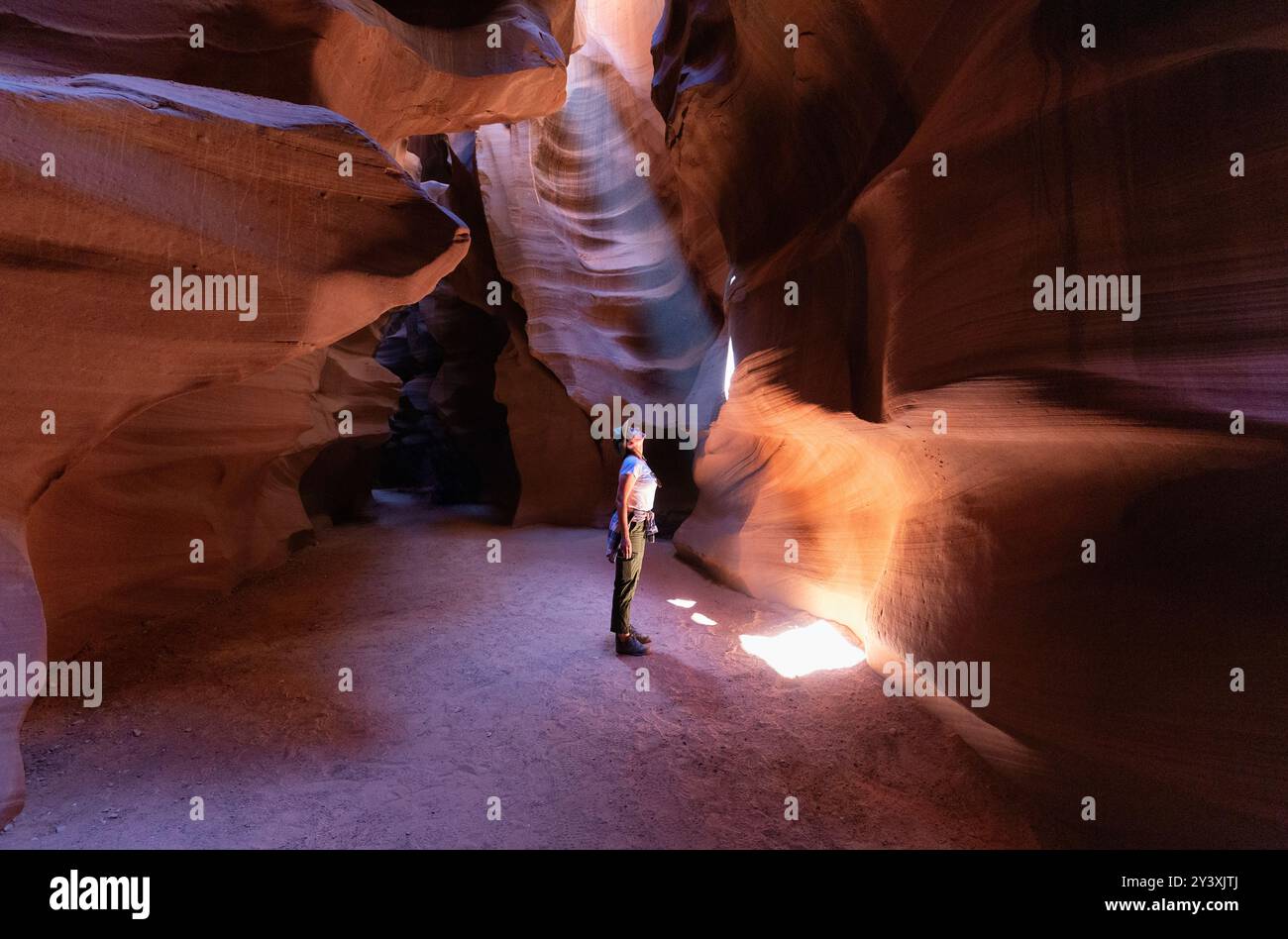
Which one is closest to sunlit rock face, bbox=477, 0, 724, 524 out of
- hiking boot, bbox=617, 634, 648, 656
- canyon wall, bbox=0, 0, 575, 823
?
hiking boot, bbox=617, 634, 648, 656

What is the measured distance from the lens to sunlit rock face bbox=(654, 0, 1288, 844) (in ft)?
7.65

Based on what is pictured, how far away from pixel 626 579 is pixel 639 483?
2.64 feet

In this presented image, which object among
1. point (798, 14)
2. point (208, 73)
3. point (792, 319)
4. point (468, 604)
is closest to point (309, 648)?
point (468, 604)

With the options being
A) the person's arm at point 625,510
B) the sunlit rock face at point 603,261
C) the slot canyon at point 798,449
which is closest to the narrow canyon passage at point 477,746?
the slot canyon at point 798,449

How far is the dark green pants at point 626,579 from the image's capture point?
4547 millimetres

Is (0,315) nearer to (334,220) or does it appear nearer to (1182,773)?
(334,220)

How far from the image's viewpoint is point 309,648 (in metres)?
4.53

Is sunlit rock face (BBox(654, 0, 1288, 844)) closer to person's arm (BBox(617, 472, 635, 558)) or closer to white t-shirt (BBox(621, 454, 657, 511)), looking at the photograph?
white t-shirt (BBox(621, 454, 657, 511))

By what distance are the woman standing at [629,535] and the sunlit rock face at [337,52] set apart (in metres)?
4.00

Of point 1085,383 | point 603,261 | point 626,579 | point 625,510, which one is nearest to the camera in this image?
point 1085,383

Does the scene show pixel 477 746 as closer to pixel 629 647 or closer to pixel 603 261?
pixel 629 647

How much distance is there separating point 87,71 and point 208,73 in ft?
2.69

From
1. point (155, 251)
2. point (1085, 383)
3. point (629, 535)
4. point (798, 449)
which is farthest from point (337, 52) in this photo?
point (1085, 383)

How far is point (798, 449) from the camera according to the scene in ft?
19.3
